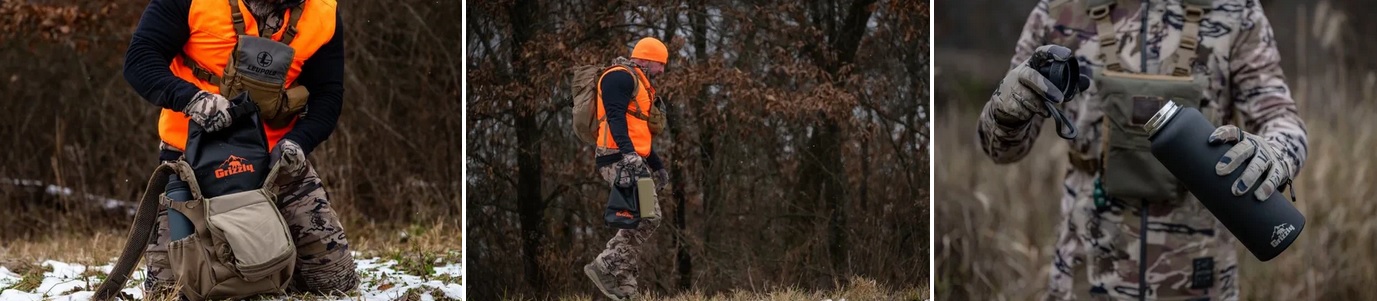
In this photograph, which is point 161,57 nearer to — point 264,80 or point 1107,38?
point 264,80

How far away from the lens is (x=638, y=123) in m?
4.18

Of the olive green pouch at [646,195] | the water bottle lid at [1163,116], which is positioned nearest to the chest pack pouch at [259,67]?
the olive green pouch at [646,195]

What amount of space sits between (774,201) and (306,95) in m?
1.75

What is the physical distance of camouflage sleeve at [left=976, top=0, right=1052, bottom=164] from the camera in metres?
3.03

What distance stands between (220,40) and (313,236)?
2.59 feet

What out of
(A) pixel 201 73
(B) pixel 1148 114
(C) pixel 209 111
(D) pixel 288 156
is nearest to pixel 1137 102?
(B) pixel 1148 114

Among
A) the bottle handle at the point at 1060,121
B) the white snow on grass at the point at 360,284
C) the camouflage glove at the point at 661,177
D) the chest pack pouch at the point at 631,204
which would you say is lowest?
the white snow on grass at the point at 360,284

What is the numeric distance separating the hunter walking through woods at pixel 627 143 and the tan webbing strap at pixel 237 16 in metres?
1.19

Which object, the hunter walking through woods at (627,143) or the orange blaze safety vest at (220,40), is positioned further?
the hunter walking through woods at (627,143)

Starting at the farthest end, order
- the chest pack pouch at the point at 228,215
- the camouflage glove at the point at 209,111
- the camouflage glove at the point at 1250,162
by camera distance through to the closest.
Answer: the chest pack pouch at the point at 228,215 → the camouflage glove at the point at 209,111 → the camouflage glove at the point at 1250,162

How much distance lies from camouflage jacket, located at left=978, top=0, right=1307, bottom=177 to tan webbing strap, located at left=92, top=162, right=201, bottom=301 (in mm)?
2736

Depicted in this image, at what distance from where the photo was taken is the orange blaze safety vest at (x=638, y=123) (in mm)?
4137

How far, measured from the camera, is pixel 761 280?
180 inches

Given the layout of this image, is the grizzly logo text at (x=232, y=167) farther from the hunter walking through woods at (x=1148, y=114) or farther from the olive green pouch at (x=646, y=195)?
the hunter walking through woods at (x=1148, y=114)
